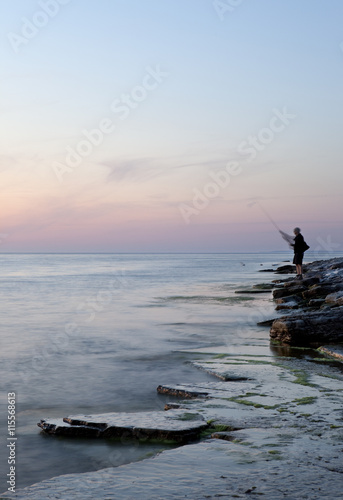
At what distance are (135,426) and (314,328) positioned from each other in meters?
5.69

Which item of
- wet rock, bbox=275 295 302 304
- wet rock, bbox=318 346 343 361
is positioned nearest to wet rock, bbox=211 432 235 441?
wet rock, bbox=318 346 343 361

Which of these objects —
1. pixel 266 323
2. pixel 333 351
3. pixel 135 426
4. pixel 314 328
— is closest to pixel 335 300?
pixel 266 323

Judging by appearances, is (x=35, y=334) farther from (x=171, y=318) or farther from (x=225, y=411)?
(x=225, y=411)

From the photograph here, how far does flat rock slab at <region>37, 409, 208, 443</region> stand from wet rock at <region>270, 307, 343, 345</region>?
16.1ft

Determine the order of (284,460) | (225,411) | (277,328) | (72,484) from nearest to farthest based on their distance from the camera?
(72,484) → (284,460) → (225,411) → (277,328)

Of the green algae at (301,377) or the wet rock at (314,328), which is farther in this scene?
the wet rock at (314,328)

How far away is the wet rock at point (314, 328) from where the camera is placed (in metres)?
9.70

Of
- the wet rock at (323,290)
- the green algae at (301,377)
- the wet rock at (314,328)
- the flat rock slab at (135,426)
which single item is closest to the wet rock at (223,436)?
the flat rock slab at (135,426)

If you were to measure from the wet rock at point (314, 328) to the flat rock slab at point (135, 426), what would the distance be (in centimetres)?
491

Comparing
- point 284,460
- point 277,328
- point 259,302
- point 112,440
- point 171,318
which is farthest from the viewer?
point 259,302

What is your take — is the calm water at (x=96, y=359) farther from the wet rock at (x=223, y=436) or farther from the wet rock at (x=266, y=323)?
the wet rock at (x=223, y=436)

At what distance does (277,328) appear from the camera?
33.3 ft

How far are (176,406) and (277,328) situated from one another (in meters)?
4.83

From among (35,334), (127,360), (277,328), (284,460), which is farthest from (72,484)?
(35,334)
